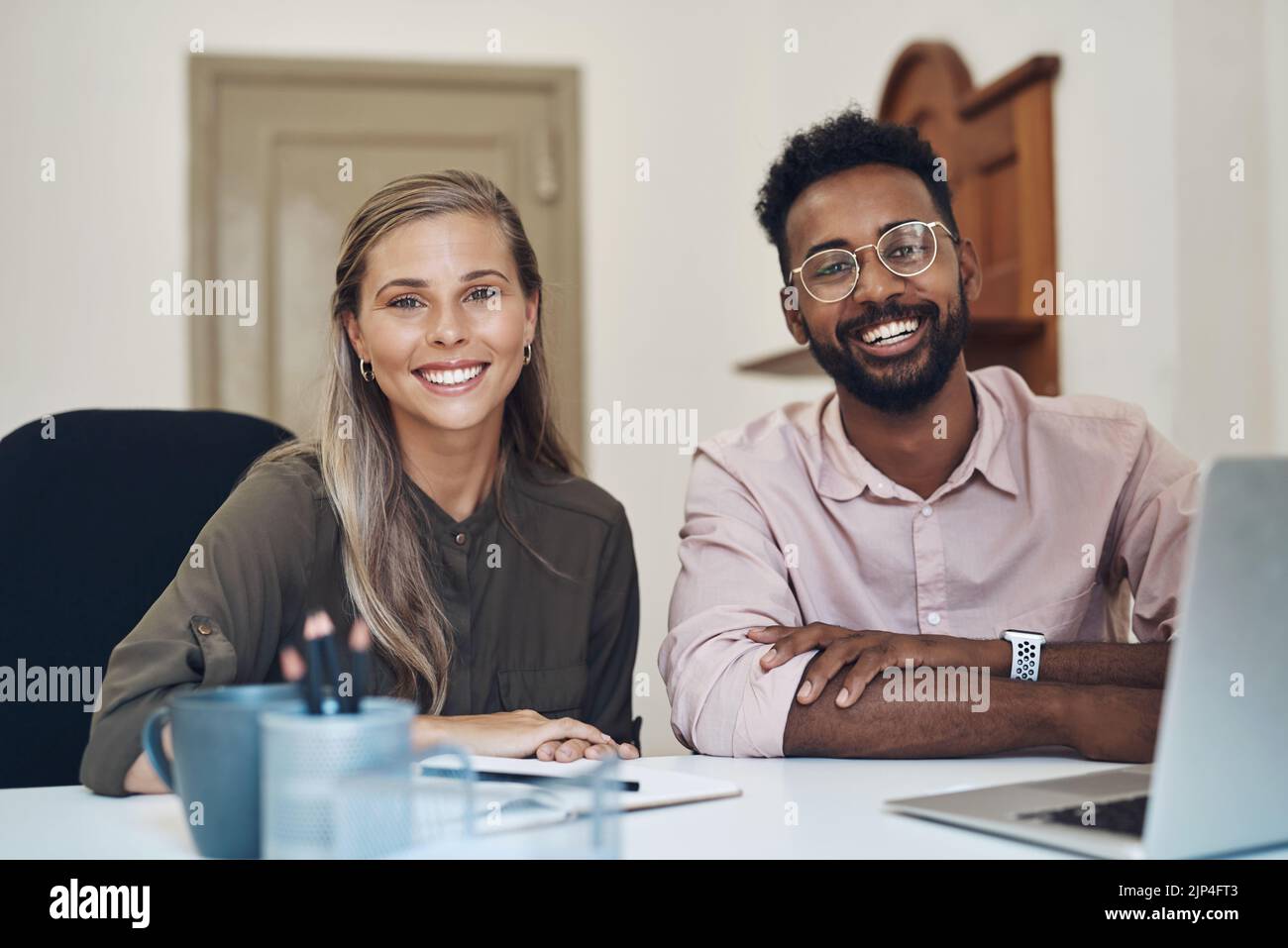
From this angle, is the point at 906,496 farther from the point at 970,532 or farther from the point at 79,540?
the point at 79,540

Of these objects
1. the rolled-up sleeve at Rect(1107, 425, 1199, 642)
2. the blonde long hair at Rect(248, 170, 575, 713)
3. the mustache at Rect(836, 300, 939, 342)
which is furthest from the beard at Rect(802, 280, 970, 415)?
the blonde long hair at Rect(248, 170, 575, 713)

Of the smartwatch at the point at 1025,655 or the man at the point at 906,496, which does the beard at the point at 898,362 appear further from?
the smartwatch at the point at 1025,655

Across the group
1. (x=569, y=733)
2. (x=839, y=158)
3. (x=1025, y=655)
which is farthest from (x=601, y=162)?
(x=569, y=733)

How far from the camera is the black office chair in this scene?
4.92 ft

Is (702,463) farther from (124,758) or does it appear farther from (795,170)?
(124,758)

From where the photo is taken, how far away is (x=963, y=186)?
268cm

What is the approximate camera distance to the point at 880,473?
1.68 metres

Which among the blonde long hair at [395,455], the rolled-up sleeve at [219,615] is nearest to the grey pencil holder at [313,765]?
the rolled-up sleeve at [219,615]

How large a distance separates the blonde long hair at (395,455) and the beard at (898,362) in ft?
1.39

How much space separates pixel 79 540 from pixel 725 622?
0.81 meters

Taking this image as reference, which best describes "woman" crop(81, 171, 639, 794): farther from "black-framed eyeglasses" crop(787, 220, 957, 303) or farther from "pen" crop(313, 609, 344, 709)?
"pen" crop(313, 609, 344, 709)

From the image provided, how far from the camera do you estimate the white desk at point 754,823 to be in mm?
768
